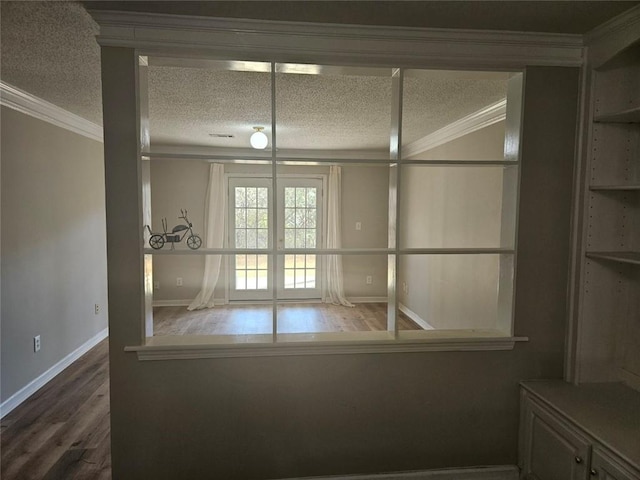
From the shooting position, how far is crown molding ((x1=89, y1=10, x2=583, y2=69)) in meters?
1.62

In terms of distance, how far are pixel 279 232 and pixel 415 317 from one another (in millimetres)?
2336

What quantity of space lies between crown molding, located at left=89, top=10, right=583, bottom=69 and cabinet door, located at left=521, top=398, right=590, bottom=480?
165 cm

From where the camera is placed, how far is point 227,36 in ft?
5.46

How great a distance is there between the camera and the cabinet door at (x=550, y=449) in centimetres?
152

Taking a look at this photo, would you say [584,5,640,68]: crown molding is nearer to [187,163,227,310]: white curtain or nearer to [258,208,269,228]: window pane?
[258,208,269,228]: window pane

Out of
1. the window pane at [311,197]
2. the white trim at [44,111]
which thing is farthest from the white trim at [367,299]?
the white trim at [44,111]

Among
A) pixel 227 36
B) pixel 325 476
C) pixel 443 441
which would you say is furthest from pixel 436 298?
pixel 227 36

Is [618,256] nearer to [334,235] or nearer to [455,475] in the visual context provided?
[455,475]

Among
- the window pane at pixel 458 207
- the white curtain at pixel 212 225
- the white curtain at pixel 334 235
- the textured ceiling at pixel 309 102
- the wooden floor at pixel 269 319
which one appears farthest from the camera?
the white curtain at pixel 334 235

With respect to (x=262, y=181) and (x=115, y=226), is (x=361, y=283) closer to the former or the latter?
(x=262, y=181)

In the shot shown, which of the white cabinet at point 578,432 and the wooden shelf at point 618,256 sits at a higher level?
the wooden shelf at point 618,256

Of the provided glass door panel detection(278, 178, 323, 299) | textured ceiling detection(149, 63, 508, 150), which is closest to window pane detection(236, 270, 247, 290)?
glass door panel detection(278, 178, 323, 299)

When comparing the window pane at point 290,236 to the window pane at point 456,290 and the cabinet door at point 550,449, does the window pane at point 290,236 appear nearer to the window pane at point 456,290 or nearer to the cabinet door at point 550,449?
the window pane at point 456,290

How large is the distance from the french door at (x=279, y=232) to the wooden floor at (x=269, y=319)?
0.31m
